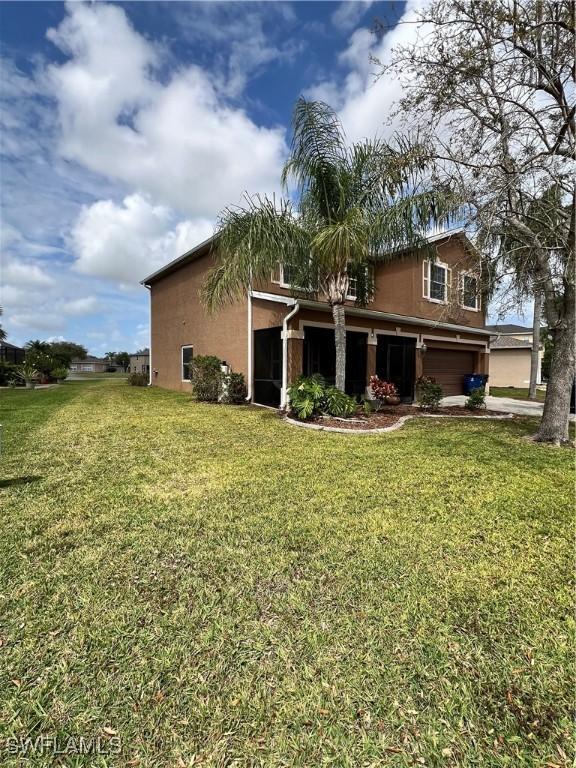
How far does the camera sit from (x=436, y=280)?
58.7 ft

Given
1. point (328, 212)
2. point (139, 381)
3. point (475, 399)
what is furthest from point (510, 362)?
point (139, 381)

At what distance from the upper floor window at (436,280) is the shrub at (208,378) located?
10328 millimetres

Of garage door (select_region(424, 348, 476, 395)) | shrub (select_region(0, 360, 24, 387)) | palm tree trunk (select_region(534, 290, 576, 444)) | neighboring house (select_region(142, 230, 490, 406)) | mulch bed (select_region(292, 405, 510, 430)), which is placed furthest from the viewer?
shrub (select_region(0, 360, 24, 387))

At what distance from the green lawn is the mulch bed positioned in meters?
3.86

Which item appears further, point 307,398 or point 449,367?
point 449,367

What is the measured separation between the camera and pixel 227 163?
13.0 meters

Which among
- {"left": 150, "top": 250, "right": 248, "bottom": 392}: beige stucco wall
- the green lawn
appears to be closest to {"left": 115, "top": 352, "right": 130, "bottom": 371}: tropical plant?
{"left": 150, "top": 250, "right": 248, "bottom": 392}: beige stucco wall

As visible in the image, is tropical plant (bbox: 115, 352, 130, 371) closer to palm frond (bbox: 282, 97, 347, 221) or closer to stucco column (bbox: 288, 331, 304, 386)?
stucco column (bbox: 288, 331, 304, 386)

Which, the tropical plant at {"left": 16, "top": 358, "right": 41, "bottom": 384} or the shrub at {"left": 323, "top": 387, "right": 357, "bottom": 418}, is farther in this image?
the tropical plant at {"left": 16, "top": 358, "right": 41, "bottom": 384}

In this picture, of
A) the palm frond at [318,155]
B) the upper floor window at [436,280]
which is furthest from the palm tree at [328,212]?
the upper floor window at [436,280]

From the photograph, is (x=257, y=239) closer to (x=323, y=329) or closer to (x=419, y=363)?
(x=323, y=329)

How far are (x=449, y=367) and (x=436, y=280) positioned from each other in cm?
429

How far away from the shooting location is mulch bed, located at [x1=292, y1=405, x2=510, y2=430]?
30.2 ft

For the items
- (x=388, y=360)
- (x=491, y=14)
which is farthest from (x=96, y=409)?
(x=491, y=14)
